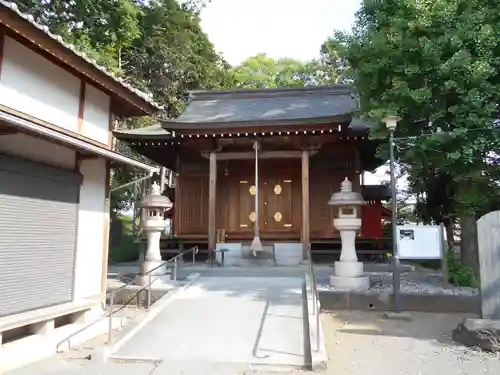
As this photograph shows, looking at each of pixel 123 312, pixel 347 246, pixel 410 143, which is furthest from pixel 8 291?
pixel 410 143

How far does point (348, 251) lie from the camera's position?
31.3 ft

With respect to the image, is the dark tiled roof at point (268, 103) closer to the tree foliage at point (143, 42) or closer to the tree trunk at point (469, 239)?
the tree foliage at point (143, 42)

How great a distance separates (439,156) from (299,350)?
5.93 m

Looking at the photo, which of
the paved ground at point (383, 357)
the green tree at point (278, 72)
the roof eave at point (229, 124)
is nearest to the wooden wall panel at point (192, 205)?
the roof eave at point (229, 124)

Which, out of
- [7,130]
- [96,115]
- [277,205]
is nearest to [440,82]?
[96,115]

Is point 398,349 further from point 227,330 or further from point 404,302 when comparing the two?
point 404,302

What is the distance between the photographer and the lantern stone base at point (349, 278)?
30.5 ft

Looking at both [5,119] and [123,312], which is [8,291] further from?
[123,312]

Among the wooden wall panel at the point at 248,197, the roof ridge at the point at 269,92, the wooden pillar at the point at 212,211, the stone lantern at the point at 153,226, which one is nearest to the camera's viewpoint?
the stone lantern at the point at 153,226

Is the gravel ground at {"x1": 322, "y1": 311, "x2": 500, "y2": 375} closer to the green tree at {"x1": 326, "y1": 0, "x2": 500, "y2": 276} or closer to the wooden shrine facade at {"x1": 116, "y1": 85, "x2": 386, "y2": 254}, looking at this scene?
the green tree at {"x1": 326, "y1": 0, "x2": 500, "y2": 276}

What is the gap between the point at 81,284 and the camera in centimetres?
766

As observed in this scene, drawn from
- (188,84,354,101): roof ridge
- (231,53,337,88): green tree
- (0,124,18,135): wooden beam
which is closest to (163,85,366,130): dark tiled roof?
(188,84,354,101): roof ridge

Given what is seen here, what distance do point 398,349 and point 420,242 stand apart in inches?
140

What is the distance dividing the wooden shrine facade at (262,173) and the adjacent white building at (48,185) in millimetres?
4859
